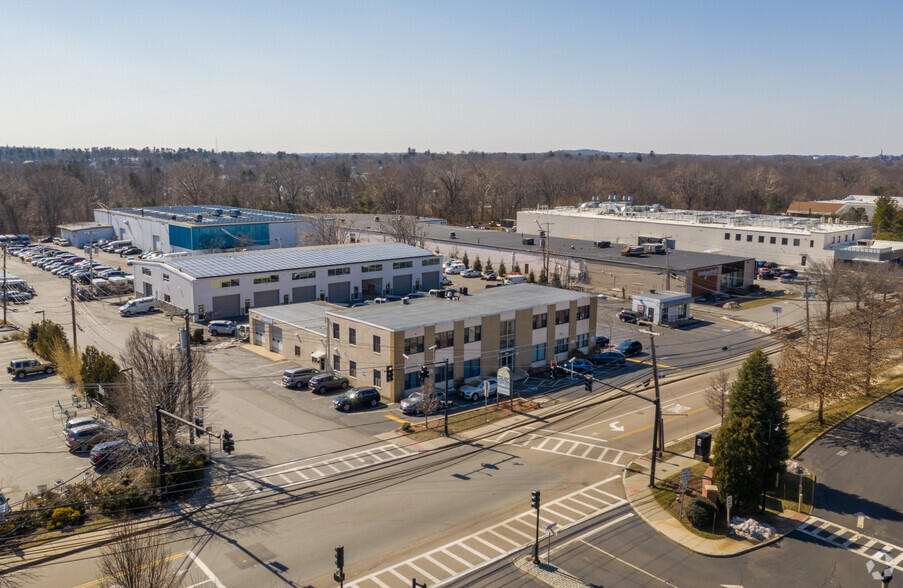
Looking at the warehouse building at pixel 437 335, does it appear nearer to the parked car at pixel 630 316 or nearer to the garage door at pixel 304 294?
the parked car at pixel 630 316

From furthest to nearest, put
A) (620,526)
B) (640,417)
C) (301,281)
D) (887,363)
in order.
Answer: (301,281), (887,363), (640,417), (620,526)

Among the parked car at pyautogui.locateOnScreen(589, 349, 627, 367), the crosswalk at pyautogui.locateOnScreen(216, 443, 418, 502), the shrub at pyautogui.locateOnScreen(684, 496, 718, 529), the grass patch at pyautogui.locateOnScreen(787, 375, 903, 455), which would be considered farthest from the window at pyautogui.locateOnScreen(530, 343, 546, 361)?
the shrub at pyautogui.locateOnScreen(684, 496, 718, 529)

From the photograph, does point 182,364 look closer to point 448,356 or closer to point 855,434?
point 448,356

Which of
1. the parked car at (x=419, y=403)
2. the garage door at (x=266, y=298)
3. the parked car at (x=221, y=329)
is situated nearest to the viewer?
the parked car at (x=419, y=403)

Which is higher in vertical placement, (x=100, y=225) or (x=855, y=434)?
(x=100, y=225)

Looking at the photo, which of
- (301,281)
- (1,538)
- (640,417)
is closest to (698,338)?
(640,417)

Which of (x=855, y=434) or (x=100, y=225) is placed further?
(x=100, y=225)

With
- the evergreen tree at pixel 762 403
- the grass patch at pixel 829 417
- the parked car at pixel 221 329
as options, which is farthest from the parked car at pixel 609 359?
the parked car at pixel 221 329
